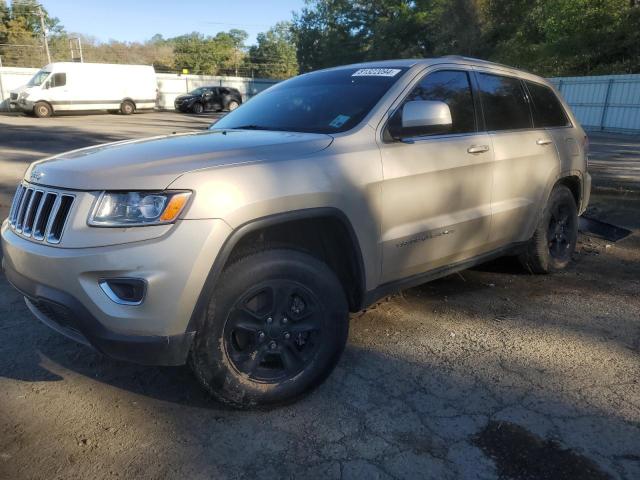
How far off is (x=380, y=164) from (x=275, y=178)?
0.71m

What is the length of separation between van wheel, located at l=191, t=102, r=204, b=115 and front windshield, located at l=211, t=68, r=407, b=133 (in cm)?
2899

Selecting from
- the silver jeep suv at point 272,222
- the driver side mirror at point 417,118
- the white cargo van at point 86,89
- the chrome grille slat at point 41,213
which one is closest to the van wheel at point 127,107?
the white cargo van at point 86,89

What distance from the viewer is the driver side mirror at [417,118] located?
9.77 ft

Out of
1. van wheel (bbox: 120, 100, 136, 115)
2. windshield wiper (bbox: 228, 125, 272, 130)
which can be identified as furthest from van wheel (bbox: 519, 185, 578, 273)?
van wheel (bbox: 120, 100, 136, 115)

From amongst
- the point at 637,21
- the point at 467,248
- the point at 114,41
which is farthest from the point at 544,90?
the point at 114,41

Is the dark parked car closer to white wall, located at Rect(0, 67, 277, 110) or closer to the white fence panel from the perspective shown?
white wall, located at Rect(0, 67, 277, 110)

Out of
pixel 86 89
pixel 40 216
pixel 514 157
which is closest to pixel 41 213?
pixel 40 216

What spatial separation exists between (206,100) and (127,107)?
5055 mm

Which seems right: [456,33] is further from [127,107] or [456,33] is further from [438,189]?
[438,189]

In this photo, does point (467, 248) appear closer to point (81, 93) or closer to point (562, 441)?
point (562, 441)

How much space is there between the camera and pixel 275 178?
2490 millimetres

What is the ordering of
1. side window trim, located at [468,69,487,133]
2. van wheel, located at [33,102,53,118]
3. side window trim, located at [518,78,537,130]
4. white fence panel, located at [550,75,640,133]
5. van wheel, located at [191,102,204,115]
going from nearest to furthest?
side window trim, located at [468,69,487,133] < side window trim, located at [518,78,537,130] < white fence panel, located at [550,75,640,133] < van wheel, located at [33,102,53,118] < van wheel, located at [191,102,204,115]

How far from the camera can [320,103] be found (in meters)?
3.42

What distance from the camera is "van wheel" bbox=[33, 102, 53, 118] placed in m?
24.0
